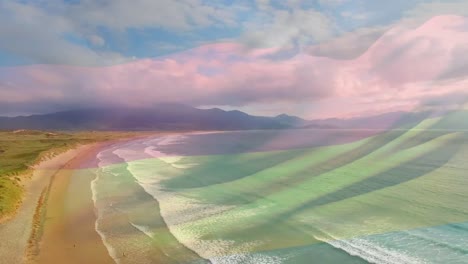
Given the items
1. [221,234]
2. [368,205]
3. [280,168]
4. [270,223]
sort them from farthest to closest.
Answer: [280,168] → [368,205] → [270,223] → [221,234]

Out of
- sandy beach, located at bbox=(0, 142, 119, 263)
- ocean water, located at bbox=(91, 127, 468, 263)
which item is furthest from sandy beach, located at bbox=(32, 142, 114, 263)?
ocean water, located at bbox=(91, 127, 468, 263)

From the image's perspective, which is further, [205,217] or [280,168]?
[280,168]

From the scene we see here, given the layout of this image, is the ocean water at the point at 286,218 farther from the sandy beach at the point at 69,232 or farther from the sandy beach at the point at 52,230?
the sandy beach at the point at 52,230

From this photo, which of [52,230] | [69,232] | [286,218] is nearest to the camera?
[69,232]

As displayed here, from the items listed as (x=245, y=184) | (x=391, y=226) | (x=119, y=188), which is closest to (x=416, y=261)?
(x=391, y=226)

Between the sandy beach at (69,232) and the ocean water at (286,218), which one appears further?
the ocean water at (286,218)

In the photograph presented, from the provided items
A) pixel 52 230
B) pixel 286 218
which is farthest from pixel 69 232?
pixel 286 218

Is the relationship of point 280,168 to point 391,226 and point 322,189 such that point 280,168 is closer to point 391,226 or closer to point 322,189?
point 322,189

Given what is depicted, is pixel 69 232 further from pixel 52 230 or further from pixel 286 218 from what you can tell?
pixel 286 218

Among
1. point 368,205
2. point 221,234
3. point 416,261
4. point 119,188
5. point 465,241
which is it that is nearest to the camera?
point 416,261

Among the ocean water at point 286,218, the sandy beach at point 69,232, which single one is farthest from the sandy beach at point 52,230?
the ocean water at point 286,218

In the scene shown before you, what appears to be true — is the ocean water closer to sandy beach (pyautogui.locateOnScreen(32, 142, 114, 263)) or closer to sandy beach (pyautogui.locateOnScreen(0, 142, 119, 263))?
sandy beach (pyautogui.locateOnScreen(32, 142, 114, 263))
